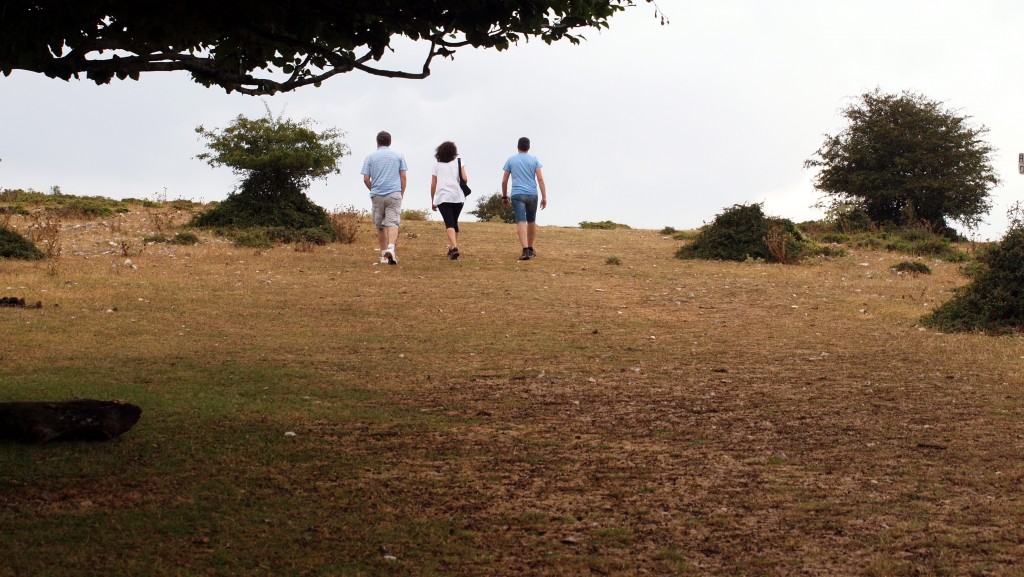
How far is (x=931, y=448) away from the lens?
303 inches

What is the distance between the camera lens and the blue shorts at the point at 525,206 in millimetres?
Result: 20438

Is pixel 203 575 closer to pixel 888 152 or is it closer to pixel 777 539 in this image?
pixel 777 539

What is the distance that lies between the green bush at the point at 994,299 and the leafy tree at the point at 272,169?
14.8 m

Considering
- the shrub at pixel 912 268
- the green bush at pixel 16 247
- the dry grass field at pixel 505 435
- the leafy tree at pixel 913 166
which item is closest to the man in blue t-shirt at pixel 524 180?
the dry grass field at pixel 505 435

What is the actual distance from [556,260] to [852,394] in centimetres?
1263

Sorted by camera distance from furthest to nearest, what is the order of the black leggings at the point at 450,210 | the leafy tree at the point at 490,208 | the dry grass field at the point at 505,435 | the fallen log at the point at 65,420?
the leafy tree at the point at 490,208
the black leggings at the point at 450,210
the fallen log at the point at 65,420
the dry grass field at the point at 505,435

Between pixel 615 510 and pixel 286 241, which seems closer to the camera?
pixel 615 510

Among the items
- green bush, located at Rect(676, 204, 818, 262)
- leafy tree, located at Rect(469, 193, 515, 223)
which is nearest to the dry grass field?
green bush, located at Rect(676, 204, 818, 262)

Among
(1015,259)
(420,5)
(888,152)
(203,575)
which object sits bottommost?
(203,575)

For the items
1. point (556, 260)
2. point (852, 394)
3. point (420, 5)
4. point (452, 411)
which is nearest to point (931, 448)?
point (852, 394)

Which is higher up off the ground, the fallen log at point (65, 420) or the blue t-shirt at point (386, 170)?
the blue t-shirt at point (386, 170)

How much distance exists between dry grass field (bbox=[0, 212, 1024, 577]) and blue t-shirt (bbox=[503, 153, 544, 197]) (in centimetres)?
353

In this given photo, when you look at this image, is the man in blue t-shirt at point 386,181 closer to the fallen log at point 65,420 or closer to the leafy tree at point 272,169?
the leafy tree at point 272,169

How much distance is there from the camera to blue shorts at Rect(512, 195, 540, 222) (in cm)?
2044
